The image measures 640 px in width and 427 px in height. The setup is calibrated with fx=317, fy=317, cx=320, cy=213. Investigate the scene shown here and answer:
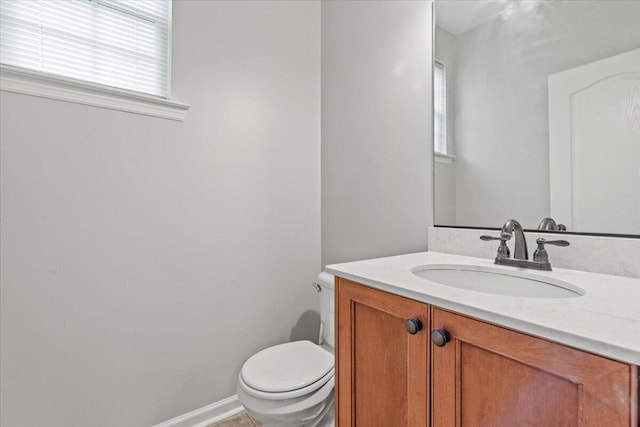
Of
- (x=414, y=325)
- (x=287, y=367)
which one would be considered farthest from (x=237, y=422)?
(x=414, y=325)

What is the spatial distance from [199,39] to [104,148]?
2.26 feet

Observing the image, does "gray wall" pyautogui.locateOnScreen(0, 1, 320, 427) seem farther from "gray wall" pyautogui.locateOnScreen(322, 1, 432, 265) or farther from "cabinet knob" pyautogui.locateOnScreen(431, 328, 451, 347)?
"cabinet knob" pyautogui.locateOnScreen(431, 328, 451, 347)

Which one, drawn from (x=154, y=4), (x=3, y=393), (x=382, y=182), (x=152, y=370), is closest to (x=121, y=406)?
(x=152, y=370)

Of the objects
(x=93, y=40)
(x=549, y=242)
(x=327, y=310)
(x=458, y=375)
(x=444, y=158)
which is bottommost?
(x=327, y=310)

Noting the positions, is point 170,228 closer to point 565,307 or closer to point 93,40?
point 93,40

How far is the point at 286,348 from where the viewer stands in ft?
4.94

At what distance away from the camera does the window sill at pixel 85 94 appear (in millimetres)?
1140

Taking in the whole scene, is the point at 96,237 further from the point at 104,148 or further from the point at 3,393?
the point at 3,393

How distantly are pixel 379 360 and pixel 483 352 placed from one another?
30 centimetres

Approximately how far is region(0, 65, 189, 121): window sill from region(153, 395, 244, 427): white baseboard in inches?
55.3

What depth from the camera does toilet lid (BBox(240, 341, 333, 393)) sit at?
121 centimetres

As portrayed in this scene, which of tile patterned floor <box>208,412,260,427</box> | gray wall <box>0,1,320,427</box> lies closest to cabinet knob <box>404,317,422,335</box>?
gray wall <box>0,1,320,427</box>

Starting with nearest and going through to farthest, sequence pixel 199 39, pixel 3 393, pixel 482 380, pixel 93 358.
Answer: pixel 482 380, pixel 3 393, pixel 93 358, pixel 199 39

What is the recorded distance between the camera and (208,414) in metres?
1.57
